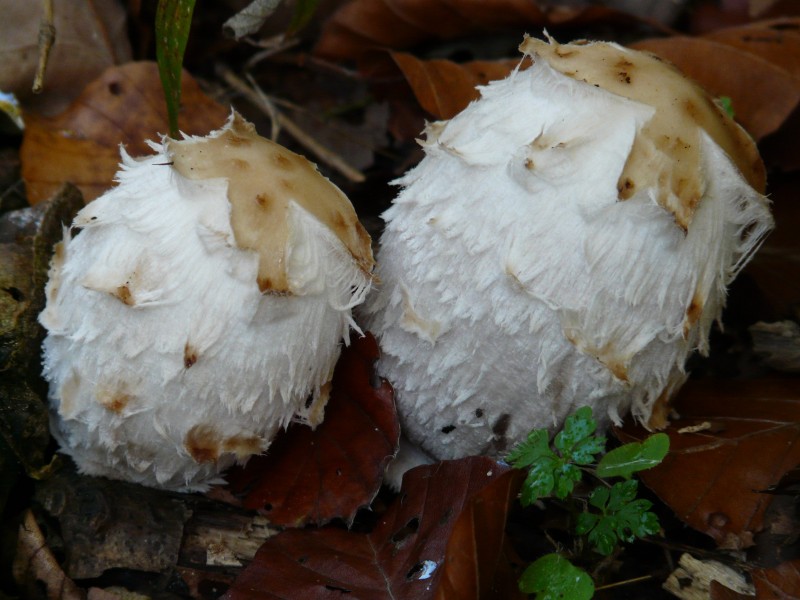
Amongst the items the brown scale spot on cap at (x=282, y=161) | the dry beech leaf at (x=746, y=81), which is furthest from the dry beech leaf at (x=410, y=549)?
the dry beech leaf at (x=746, y=81)

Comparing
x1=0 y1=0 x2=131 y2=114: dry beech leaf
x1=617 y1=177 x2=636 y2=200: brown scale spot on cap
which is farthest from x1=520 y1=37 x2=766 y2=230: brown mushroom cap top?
x1=0 y1=0 x2=131 y2=114: dry beech leaf

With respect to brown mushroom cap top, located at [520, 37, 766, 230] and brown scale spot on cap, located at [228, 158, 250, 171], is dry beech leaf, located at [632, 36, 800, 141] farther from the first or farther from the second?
brown scale spot on cap, located at [228, 158, 250, 171]

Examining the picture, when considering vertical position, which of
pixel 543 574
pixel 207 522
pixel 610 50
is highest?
pixel 610 50

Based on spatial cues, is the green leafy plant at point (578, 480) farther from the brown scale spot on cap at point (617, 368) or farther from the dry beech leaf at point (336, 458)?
the dry beech leaf at point (336, 458)

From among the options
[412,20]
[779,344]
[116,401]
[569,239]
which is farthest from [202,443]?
[412,20]

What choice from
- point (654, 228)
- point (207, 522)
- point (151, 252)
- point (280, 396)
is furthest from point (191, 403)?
point (654, 228)

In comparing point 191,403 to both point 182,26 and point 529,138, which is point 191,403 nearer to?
point 529,138
